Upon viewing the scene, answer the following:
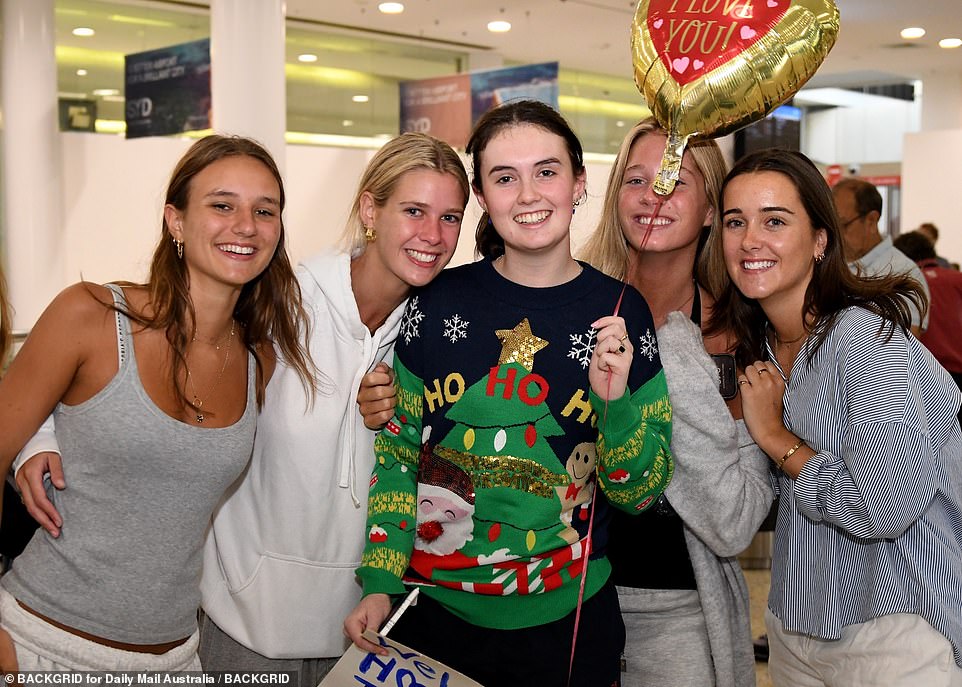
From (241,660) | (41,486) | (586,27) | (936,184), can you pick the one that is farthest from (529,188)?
(936,184)

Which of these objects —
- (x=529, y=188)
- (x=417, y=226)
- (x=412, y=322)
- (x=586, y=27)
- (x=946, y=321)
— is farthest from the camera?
A: (x=586, y=27)

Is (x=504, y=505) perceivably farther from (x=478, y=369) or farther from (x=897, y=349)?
(x=897, y=349)

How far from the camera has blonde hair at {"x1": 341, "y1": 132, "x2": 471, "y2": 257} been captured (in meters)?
2.16

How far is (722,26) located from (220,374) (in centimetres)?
125

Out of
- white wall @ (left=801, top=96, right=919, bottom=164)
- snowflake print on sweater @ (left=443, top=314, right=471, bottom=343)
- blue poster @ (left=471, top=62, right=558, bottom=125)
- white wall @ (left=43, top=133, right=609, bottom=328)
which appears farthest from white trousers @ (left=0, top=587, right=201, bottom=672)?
white wall @ (left=801, top=96, right=919, bottom=164)

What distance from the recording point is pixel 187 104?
7621 mm

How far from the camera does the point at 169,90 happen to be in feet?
25.7

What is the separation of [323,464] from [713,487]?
2.65 ft

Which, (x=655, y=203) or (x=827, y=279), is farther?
(x=655, y=203)

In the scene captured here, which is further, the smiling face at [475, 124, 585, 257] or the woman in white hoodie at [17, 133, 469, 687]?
the woman in white hoodie at [17, 133, 469, 687]

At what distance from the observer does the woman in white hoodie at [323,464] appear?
2084mm

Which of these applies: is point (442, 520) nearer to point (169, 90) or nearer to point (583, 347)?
point (583, 347)

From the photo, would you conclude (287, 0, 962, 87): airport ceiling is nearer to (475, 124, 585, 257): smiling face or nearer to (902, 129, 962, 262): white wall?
(902, 129, 962, 262): white wall

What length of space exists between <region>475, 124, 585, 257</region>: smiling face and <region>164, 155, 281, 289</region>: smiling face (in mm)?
476
